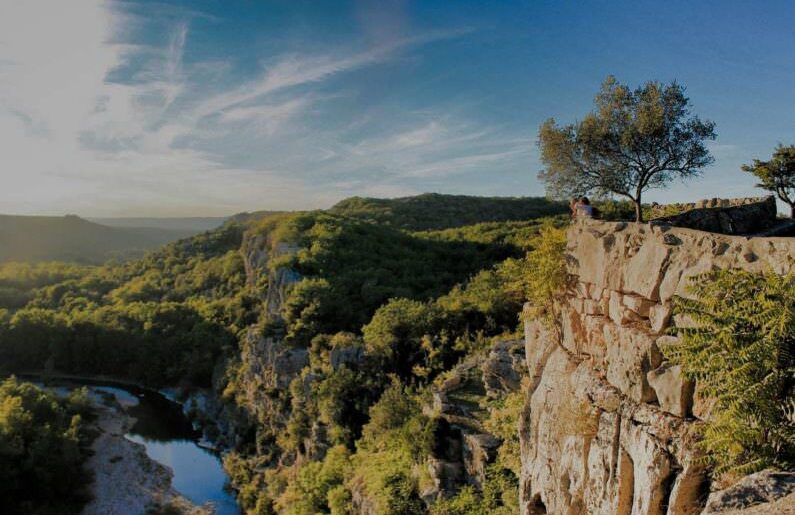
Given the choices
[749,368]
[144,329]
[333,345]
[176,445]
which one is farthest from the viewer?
[144,329]

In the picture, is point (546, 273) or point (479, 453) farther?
point (479, 453)

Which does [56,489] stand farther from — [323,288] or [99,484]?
[323,288]

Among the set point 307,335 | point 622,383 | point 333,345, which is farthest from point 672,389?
point 307,335

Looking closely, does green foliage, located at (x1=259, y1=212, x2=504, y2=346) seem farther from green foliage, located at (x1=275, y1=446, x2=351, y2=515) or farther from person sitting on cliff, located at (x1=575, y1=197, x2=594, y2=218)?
person sitting on cliff, located at (x1=575, y1=197, x2=594, y2=218)

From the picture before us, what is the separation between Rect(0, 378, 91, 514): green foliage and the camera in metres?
31.6

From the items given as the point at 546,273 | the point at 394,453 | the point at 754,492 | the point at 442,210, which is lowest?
the point at 394,453

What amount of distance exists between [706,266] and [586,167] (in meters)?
6.92

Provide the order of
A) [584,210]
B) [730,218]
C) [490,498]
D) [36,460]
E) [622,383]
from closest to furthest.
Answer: [622,383]
[730,218]
[584,210]
[490,498]
[36,460]

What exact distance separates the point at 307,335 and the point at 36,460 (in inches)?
747

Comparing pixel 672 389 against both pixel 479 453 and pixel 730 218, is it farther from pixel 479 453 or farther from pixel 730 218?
pixel 479 453

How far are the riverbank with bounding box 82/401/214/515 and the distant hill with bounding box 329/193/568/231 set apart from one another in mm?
57206

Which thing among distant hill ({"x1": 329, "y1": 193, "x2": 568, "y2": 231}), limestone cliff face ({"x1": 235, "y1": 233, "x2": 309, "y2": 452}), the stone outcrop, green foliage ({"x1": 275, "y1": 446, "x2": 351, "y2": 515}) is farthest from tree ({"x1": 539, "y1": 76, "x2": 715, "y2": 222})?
distant hill ({"x1": 329, "y1": 193, "x2": 568, "y2": 231})

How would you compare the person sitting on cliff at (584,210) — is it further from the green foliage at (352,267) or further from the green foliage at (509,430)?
the green foliage at (352,267)

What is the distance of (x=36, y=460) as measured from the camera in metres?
33.0
